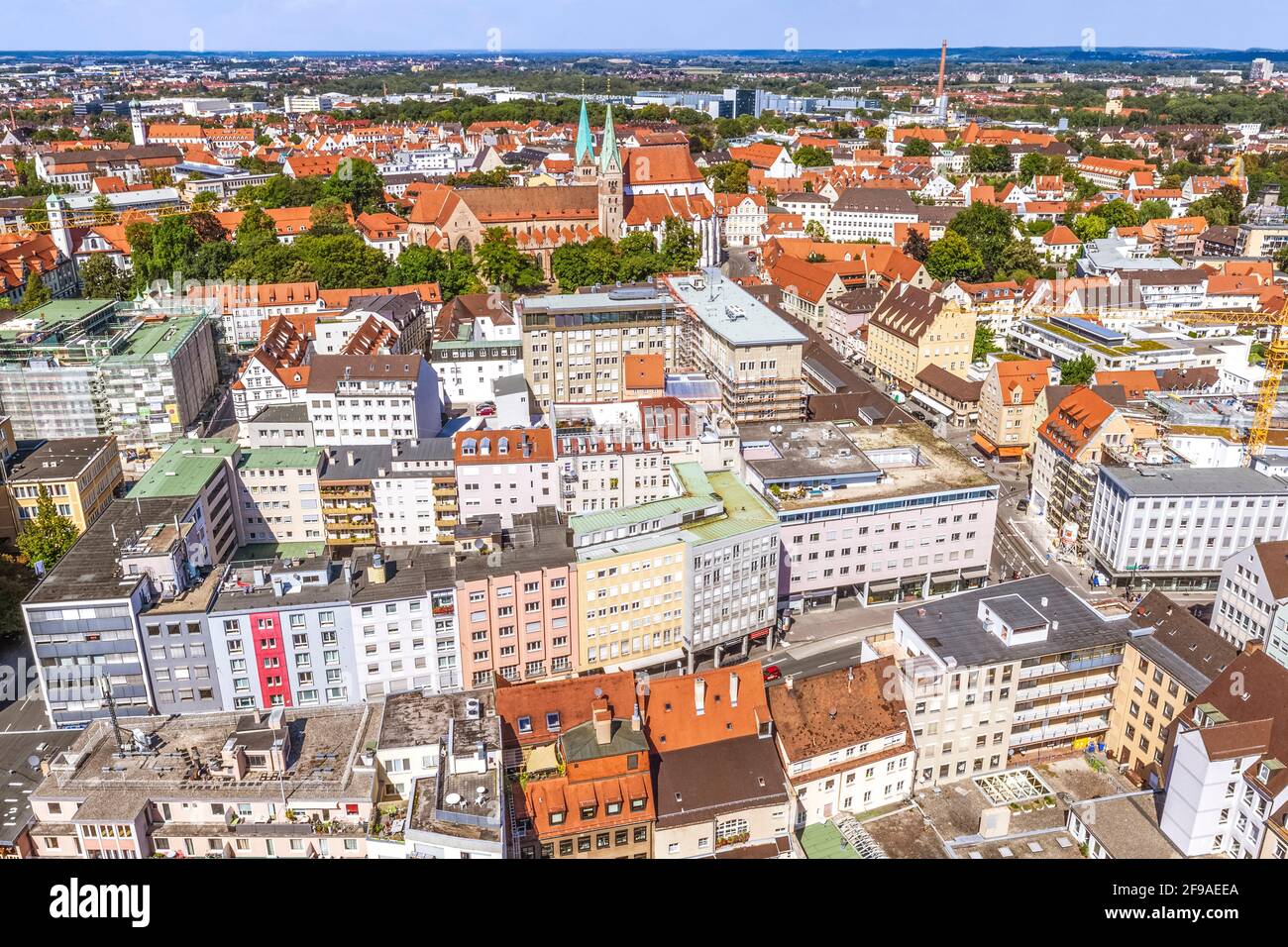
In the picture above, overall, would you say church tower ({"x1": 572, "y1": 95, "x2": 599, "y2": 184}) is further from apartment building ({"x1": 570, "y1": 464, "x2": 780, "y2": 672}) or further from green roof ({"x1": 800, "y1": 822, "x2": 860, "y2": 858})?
green roof ({"x1": 800, "y1": 822, "x2": 860, "y2": 858})

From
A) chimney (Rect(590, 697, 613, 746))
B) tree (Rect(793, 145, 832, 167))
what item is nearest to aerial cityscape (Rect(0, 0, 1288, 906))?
chimney (Rect(590, 697, 613, 746))

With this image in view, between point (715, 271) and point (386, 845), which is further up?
point (715, 271)

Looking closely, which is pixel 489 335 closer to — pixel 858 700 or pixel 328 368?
pixel 328 368

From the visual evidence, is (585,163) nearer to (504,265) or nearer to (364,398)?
(504,265)

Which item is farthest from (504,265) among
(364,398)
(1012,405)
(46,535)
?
(46,535)
